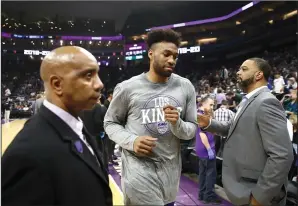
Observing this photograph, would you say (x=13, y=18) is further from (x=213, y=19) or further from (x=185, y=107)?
(x=185, y=107)

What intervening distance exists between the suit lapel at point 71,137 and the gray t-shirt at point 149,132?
87 centimetres

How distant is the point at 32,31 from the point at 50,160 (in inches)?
1170

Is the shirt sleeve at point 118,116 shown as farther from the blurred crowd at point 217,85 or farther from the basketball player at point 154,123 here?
the blurred crowd at point 217,85

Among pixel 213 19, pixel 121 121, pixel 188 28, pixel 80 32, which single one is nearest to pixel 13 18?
pixel 80 32

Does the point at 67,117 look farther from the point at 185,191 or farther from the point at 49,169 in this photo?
the point at 185,191

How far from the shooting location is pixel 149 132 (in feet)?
6.61

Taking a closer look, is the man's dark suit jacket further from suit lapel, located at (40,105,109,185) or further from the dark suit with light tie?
the dark suit with light tie

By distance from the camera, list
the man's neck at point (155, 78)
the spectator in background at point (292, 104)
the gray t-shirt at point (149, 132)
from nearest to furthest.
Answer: the gray t-shirt at point (149, 132), the man's neck at point (155, 78), the spectator in background at point (292, 104)

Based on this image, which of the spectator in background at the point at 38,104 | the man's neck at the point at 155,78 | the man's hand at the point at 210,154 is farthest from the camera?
the man's hand at the point at 210,154

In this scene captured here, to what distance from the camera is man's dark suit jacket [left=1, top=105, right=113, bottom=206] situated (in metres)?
0.87

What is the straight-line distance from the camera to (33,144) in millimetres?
912

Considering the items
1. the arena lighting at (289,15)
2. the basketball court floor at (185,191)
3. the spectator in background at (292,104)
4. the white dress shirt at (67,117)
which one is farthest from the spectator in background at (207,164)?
the arena lighting at (289,15)

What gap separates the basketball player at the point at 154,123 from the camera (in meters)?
1.97

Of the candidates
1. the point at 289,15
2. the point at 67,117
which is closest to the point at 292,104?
the point at 67,117
